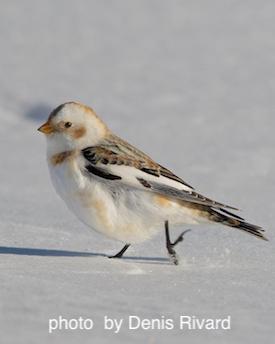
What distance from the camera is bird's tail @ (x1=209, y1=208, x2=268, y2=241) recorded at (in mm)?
5398

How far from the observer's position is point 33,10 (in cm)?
1275

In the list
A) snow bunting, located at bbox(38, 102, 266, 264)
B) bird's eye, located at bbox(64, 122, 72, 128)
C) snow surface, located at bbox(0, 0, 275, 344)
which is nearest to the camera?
snow surface, located at bbox(0, 0, 275, 344)

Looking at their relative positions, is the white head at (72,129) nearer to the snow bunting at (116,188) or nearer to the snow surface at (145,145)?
the snow bunting at (116,188)

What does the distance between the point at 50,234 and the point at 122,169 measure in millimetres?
1086

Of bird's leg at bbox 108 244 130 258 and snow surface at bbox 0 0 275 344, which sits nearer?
snow surface at bbox 0 0 275 344

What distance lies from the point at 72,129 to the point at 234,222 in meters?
1.09

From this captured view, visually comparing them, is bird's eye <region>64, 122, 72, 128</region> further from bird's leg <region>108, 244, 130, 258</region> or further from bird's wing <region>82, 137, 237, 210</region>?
bird's leg <region>108, 244, 130, 258</region>

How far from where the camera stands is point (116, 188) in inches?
208

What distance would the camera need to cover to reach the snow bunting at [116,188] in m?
5.26

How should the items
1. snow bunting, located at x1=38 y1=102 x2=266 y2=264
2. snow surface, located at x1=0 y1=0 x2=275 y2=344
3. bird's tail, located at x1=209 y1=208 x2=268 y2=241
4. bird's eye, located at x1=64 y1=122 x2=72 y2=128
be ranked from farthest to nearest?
bird's eye, located at x1=64 y1=122 x2=72 y2=128, bird's tail, located at x1=209 y1=208 x2=268 y2=241, snow bunting, located at x1=38 y1=102 x2=266 y2=264, snow surface, located at x1=0 y1=0 x2=275 y2=344

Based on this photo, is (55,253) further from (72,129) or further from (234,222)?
(234,222)

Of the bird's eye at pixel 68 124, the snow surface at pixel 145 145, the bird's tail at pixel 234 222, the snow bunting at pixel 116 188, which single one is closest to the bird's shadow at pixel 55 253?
the snow surface at pixel 145 145

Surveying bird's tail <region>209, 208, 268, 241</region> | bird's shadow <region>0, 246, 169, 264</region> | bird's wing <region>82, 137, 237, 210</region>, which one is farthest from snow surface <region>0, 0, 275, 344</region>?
bird's wing <region>82, 137, 237, 210</region>

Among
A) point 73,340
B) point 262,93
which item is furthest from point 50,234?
point 262,93
